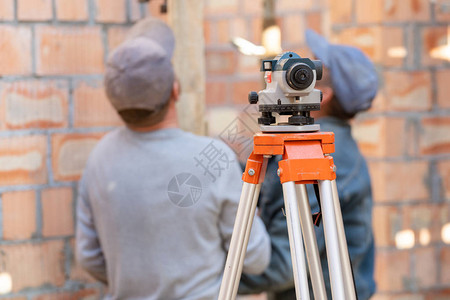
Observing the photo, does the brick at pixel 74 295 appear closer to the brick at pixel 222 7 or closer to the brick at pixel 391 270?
the brick at pixel 391 270

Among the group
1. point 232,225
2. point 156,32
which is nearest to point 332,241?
point 232,225

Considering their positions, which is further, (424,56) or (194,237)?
(424,56)

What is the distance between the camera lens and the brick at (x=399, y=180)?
2488 mm

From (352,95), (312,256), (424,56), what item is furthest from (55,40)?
(424,56)

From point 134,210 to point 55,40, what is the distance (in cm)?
63

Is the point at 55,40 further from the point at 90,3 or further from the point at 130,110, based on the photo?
the point at 130,110

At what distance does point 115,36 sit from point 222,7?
106cm

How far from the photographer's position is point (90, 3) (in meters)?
1.97

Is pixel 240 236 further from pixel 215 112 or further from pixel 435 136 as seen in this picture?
pixel 435 136

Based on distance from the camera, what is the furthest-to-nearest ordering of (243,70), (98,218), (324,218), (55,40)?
(243,70)
(55,40)
(98,218)
(324,218)

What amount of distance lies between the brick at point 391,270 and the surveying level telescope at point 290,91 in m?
1.58

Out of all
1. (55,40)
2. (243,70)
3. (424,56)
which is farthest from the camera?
(243,70)

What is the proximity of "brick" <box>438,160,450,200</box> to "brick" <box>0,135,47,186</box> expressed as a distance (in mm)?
1549

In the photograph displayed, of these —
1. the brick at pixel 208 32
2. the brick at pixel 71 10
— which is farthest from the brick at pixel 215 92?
the brick at pixel 71 10
